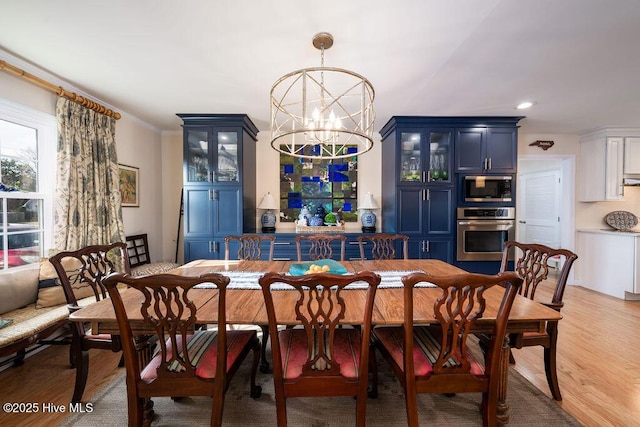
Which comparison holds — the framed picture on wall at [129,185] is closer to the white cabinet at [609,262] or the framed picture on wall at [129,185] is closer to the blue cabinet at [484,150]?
the blue cabinet at [484,150]

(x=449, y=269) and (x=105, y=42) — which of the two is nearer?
(x=105, y=42)

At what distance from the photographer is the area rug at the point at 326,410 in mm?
1461

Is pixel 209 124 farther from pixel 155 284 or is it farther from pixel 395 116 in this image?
pixel 155 284

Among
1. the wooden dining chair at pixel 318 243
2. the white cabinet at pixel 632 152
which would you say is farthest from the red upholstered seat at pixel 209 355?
the white cabinet at pixel 632 152

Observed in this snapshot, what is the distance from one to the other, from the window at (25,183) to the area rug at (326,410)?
1622 mm

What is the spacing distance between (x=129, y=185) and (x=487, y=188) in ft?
15.6

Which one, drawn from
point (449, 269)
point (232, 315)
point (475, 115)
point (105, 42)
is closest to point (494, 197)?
point (475, 115)

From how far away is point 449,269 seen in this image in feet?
6.75

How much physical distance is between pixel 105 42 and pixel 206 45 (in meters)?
0.72

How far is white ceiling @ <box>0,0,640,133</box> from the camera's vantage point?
1.52m

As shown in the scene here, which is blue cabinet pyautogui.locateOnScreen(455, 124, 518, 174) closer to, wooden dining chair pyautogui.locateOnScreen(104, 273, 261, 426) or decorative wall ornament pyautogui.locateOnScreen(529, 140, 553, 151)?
decorative wall ornament pyautogui.locateOnScreen(529, 140, 553, 151)

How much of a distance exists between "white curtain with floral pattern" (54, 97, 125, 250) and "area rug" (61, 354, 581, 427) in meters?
1.63

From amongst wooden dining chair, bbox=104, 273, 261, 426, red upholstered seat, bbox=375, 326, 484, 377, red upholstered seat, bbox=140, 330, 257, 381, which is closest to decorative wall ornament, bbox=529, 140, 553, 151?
red upholstered seat, bbox=375, 326, 484, 377

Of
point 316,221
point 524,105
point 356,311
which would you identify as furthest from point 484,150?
point 356,311
